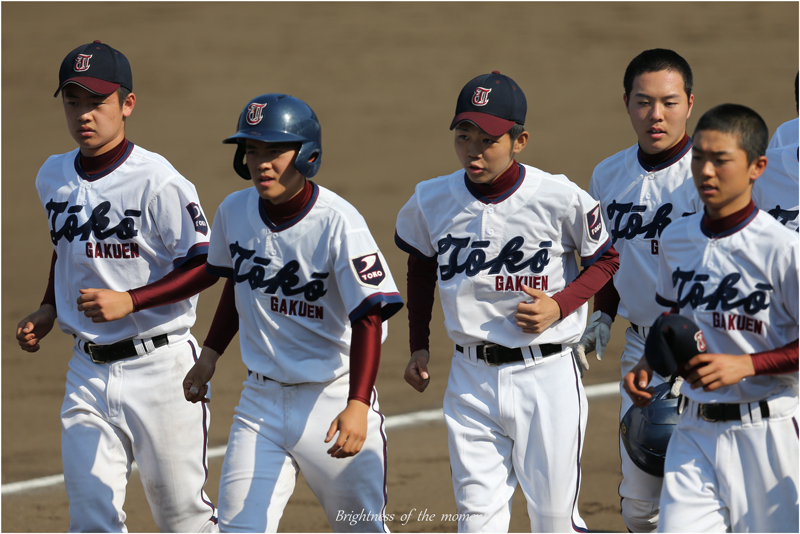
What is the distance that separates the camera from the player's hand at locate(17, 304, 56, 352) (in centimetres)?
456

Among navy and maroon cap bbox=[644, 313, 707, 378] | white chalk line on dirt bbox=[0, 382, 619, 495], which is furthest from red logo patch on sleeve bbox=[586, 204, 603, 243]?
white chalk line on dirt bbox=[0, 382, 619, 495]

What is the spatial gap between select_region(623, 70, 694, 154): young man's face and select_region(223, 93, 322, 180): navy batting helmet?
63.8 inches

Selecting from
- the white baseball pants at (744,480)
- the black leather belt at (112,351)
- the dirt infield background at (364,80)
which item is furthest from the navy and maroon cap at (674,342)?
the dirt infield background at (364,80)

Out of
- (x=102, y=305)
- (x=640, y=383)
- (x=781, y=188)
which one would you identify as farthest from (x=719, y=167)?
(x=102, y=305)

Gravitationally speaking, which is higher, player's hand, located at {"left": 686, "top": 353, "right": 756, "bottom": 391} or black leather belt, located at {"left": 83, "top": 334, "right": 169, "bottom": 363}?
player's hand, located at {"left": 686, "top": 353, "right": 756, "bottom": 391}

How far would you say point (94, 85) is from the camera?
178 inches

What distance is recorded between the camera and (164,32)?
17703 mm

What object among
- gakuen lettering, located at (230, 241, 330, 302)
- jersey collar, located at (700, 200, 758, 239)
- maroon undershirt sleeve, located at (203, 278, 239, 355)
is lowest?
maroon undershirt sleeve, located at (203, 278, 239, 355)

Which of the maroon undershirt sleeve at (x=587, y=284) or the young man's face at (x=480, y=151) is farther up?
the young man's face at (x=480, y=151)

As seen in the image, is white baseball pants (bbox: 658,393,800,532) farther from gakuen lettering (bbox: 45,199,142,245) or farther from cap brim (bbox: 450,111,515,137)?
gakuen lettering (bbox: 45,199,142,245)

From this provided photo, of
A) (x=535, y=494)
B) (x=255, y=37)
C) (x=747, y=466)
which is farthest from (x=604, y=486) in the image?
(x=255, y=37)

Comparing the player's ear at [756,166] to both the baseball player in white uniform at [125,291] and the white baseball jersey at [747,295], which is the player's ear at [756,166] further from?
the baseball player in white uniform at [125,291]

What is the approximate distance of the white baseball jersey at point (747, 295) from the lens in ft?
11.6

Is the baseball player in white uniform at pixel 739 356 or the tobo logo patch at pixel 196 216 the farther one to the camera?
the tobo logo patch at pixel 196 216
